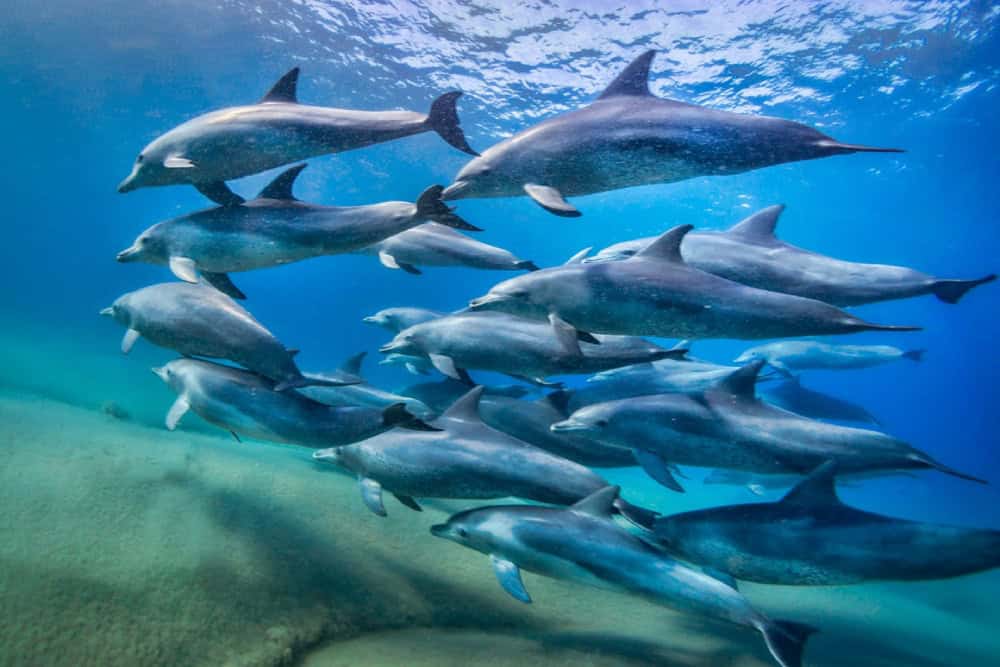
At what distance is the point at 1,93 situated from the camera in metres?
28.9

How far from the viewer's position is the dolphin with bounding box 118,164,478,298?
4254 millimetres

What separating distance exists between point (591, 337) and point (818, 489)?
6.39 ft

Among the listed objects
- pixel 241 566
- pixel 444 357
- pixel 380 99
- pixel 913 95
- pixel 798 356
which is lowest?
pixel 241 566

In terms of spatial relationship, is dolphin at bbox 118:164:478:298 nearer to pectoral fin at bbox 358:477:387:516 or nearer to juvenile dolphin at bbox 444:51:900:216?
juvenile dolphin at bbox 444:51:900:216

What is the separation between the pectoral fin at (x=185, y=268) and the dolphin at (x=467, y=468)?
6.54ft

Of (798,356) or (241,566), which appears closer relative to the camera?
(241,566)

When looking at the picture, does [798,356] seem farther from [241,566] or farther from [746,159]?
[241,566]

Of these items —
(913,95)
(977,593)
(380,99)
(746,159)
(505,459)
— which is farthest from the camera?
(380,99)

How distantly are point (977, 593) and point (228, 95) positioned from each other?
96.5ft

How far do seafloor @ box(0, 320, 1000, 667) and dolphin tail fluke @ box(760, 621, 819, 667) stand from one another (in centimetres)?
60

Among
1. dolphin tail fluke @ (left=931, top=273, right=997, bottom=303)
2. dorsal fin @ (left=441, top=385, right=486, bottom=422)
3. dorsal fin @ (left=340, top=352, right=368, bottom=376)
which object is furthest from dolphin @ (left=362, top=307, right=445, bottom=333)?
dolphin tail fluke @ (left=931, top=273, right=997, bottom=303)

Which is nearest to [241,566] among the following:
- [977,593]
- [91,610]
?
[91,610]

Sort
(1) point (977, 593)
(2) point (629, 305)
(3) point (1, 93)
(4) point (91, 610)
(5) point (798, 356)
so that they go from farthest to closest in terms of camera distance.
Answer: (3) point (1, 93) < (5) point (798, 356) < (1) point (977, 593) < (2) point (629, 305) < (4) point (91, 610)

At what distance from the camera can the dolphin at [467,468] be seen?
4480 mm
